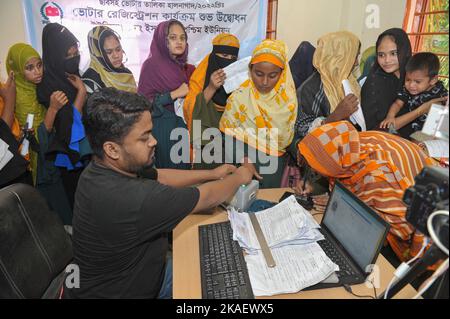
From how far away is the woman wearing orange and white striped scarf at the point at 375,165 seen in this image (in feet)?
3.71

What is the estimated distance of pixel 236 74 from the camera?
203cm

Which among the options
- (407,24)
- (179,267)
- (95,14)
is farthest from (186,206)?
(407,24)

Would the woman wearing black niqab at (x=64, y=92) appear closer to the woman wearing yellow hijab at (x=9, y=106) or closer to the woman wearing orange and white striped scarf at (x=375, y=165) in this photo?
the woman wearing yellow hijab at (x=9, y=106)

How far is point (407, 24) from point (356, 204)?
2482mm

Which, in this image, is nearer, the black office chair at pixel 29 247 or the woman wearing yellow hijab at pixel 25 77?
the black office chair at pixel 29 247

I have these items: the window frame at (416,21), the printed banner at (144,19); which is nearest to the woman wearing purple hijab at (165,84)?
the printed banner at (144,19)

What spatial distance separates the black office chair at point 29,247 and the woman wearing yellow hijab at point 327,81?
4.81 feet

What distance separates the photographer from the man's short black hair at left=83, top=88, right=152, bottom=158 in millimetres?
1013

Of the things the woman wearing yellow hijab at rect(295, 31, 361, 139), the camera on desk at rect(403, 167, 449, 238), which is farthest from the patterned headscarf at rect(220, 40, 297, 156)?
the camera on desk at rect(403, 167, 449, 238)

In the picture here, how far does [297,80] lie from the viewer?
2.54m

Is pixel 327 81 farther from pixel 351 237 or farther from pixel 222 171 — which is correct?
pixel 351 237

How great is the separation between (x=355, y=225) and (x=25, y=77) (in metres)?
2.31

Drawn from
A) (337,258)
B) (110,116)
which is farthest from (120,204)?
(337,258)
